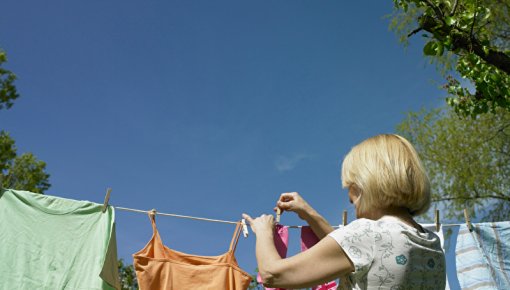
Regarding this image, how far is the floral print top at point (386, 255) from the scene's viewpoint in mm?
1197

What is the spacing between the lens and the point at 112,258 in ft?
11.3

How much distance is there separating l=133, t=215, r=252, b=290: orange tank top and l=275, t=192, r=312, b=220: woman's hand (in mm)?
1656

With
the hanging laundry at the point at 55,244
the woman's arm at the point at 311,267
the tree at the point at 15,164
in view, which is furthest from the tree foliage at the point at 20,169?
the woman's arm at the point at 311,267

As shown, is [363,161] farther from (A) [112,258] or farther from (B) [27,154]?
(B) [27,154]

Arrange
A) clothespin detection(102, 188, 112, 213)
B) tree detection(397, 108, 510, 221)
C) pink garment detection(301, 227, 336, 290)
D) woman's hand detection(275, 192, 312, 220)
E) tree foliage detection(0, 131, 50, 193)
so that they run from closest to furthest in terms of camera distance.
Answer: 1. woman's hand detection(275, 192, 312, 220)
2. pink garment detection(301, 227, 336, 290)
3. clothespin detection(102, 188, 112, 213)
4. tree detection(397, 108, 510, 221)
5. tree foliage detection(0, 131, 50, 193)

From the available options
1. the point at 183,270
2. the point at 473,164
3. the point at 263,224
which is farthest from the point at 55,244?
the point at 473,164

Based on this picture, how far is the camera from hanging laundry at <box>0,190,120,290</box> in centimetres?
332

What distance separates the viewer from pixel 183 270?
136 inches

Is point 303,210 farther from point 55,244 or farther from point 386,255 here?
point 55,244

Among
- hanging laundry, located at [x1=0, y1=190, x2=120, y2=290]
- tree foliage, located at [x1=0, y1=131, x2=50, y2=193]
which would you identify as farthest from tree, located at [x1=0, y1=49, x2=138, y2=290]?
hanging laundry, located at [x1=0, y1=190, x2=120, y2=290]

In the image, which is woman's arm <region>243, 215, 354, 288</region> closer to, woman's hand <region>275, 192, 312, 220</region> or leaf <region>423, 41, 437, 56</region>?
woman's hand <region>275, 192, 312, 220</region>

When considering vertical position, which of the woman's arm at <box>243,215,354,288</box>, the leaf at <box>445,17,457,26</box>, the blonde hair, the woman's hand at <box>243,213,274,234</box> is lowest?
the woman's arm at <box>243,215,354,288</box>

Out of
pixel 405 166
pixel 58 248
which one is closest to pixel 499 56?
pixel 405 166

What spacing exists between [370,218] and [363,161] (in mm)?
146
